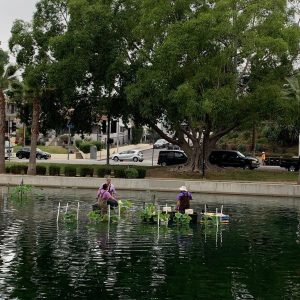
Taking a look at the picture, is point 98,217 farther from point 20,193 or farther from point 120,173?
point 120,173

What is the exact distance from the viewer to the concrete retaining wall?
48781 mm

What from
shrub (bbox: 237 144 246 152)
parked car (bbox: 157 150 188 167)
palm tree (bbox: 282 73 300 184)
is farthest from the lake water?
shrub (bbox: 237 144 246 152)

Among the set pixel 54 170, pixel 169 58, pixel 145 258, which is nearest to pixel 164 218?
pixel 145 258

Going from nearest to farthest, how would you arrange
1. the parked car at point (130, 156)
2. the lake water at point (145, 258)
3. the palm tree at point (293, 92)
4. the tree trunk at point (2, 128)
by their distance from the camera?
1. the lake water at point (145, 258)
2. the palm tree at point (293, 92)
3. the tree trunk at point (2, 128)
4. the parked car at point (130, 156)

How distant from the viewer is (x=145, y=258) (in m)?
22.5

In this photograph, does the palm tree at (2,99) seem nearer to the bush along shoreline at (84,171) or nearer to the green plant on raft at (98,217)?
the bush along shoreline at (84,171)

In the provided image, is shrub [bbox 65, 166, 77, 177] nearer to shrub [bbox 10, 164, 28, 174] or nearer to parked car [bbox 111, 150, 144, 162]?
shrub [bbox 10, 164, 28, 174]

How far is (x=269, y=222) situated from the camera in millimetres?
32906

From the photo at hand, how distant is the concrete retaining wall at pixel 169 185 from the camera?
4878 centimetres

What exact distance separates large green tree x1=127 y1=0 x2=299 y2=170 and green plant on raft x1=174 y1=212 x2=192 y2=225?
22140 millimetres

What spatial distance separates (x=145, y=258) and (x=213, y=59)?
34090 mm

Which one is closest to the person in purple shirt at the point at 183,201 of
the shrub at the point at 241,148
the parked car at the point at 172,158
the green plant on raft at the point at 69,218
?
the green plant on raft at the point at 69,218

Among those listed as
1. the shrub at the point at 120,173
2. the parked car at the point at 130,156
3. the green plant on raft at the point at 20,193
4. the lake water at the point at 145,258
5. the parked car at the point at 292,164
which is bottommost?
the lake water at the point at 145,258

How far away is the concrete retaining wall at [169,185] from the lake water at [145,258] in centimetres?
1336
